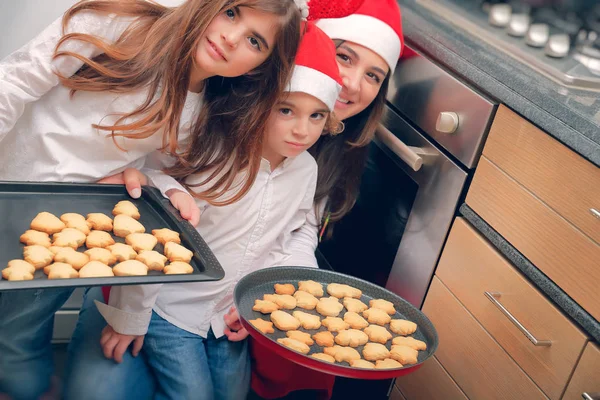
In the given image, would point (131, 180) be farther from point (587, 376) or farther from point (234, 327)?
point (587, 376)

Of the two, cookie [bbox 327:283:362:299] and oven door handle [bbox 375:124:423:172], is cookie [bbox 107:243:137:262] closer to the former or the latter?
cookie [bbox 327:283:362:299]

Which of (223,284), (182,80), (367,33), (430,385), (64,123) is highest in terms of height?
(367,33)

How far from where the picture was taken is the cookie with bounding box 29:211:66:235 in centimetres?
108

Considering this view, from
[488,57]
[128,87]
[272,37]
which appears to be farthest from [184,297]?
[488,57]

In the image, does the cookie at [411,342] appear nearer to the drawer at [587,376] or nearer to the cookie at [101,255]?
the drawer at [587,376]

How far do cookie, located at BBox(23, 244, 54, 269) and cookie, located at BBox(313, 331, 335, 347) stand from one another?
48 centimetres

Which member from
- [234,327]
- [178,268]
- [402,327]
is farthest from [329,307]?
[178,268]

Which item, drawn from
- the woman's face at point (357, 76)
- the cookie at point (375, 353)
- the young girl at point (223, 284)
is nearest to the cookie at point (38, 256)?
the young girl at point (223, 284)

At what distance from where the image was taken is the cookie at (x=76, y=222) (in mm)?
1117

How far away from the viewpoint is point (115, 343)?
1.32 metres

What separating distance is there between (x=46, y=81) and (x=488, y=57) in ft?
2.95

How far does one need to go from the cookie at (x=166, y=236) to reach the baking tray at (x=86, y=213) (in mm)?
14

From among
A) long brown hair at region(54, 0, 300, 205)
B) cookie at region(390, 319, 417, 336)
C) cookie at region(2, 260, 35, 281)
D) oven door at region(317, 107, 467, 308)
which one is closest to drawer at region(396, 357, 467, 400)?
oven door at region(317, 107, 467, 308)

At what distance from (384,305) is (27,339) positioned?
71 centimetres
